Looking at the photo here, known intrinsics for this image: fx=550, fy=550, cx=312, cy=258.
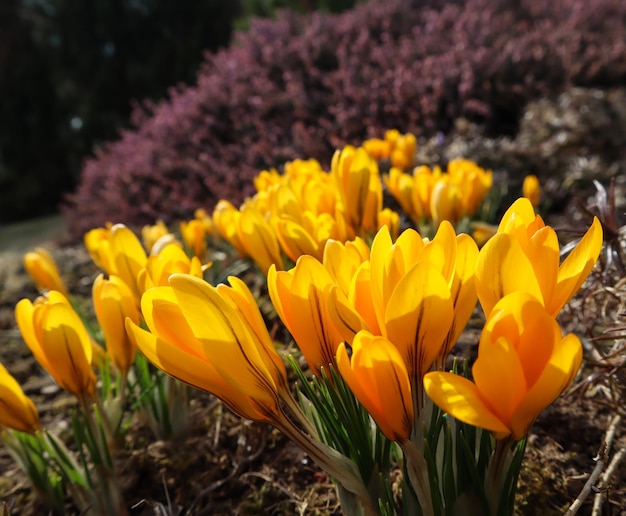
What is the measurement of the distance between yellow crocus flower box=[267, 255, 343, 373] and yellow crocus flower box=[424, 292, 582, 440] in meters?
0.19

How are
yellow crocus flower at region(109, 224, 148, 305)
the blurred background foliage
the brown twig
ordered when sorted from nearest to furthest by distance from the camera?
the brown twig < yellow crocus flower at region(109, 224, 148, 305) < the blurred background foliage

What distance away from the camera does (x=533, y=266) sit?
0.64 m

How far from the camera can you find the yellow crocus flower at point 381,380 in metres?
0.59

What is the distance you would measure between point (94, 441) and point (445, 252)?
2.52ft

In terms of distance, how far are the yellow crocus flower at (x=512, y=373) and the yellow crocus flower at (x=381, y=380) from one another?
0.06 meters

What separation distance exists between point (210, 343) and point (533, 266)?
0.38m

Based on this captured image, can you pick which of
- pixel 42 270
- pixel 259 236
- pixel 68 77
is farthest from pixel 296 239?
pixel 68 77

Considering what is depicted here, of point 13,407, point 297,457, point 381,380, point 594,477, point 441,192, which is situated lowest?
point 297,457

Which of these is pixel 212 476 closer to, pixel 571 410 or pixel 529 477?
pixel 529 477

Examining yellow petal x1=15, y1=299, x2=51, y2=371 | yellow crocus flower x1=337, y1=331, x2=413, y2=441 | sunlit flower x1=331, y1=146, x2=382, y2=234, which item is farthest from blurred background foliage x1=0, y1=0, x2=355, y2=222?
yellow crocus flower x1=337, y1=331, x2=413, y2=441

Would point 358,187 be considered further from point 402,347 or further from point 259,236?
point 402,347

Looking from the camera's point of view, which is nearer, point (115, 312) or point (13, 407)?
point (13, 407)

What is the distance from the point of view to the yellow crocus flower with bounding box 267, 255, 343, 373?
68 centimetres

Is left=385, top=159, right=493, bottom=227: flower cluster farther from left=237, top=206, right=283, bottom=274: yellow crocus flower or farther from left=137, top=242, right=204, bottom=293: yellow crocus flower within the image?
left=137, top=242, right=204, bottom=293: yellow crocus flower
